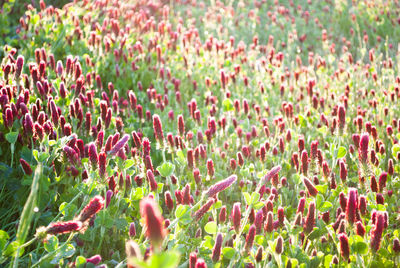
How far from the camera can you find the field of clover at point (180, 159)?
1844 millimetres

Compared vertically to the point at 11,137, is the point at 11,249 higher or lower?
lower

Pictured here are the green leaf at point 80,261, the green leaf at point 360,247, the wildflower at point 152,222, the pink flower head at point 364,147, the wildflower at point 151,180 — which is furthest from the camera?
the pink flower head at point 364,147

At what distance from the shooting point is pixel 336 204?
246cm

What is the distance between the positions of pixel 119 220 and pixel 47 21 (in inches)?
134

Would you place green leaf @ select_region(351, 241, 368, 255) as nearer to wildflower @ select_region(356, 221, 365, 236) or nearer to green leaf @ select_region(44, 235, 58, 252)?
wildflower @ select_region(356, 221, 365, 236)

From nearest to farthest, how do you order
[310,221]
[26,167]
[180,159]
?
[310,221] < [26,167] < [180,159]

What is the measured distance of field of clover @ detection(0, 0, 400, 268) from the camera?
184 centimetres

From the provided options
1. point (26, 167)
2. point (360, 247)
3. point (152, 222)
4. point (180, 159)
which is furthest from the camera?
point (180, 159)

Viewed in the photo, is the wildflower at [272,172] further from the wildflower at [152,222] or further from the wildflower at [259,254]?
→ the wildflower at [152,222]

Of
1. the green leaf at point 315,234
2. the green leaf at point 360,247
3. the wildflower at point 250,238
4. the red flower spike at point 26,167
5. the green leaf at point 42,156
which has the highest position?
the green leaf at point 42,156

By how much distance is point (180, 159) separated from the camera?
2473 mm

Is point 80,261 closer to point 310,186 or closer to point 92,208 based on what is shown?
point 92,208

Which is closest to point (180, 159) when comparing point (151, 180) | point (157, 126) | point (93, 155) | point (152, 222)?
point (157, 126)

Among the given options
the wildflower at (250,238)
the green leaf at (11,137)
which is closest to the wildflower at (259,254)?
the wildflower at (250,238)
